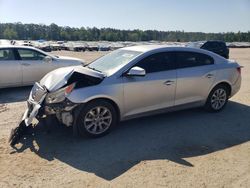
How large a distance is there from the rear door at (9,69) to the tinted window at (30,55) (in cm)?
24

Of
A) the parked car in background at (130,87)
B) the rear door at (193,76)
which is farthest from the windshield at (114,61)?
the rear door at (193,76)

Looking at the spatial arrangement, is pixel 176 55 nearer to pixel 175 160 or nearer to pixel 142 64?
pixel 142 64

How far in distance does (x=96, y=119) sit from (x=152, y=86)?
1.29 meters

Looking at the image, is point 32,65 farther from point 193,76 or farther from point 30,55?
point 193,76

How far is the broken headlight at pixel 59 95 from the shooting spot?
16.0 feet

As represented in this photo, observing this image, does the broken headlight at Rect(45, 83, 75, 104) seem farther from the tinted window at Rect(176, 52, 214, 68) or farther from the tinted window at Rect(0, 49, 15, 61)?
the tinted window at Rect(0, 49, 15, 61)

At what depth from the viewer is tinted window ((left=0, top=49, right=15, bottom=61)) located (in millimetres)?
8711

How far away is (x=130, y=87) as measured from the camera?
5309 millimetres

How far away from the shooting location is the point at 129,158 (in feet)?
14.4

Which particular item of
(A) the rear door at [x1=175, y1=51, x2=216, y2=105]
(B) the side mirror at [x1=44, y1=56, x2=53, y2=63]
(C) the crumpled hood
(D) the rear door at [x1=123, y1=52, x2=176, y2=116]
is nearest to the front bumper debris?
(C) the crumpled hood

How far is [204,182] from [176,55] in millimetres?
3022

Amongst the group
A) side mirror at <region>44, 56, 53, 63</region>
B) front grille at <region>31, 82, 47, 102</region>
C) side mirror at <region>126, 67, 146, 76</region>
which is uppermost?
side mirror at <region>126, 67, 146, 76</region>

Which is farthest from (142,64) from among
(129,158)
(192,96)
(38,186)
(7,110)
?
(7,110)

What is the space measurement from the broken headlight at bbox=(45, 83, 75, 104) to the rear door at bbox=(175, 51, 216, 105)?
2.25 meters
